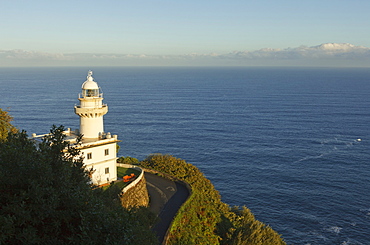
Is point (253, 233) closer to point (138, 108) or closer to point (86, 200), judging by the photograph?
point (86, 200)

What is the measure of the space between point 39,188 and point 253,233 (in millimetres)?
25854

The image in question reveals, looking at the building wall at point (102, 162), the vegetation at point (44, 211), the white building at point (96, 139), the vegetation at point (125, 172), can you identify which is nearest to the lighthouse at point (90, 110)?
the white building at point (96, 139)

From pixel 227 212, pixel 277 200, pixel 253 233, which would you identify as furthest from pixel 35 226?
pixel 277 200

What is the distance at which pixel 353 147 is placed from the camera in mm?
87000

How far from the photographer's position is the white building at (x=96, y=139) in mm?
39688

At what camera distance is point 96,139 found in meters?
41.9

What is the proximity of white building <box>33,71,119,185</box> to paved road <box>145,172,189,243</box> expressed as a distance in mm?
5686

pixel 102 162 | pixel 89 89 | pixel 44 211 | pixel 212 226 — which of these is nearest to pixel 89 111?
pixel 89 89

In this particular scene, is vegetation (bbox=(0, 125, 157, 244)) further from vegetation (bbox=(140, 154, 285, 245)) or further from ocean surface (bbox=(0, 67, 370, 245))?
ocean surface (bbox=(0, 67, 370, 245))

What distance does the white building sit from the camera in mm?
39688

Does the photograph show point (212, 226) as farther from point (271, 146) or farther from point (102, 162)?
point (271, 146)

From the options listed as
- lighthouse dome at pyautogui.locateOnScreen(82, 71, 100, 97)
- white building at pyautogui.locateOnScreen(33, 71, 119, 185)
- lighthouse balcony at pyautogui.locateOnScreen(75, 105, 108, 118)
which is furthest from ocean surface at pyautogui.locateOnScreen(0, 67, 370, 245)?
lighthouse dome at pyautogui.locateOnScreen(82, 71, 100, 97)

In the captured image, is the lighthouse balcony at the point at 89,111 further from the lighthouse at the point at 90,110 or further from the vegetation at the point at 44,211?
the vegetation at the point at 44,211

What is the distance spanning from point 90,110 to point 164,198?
13.7 meters
